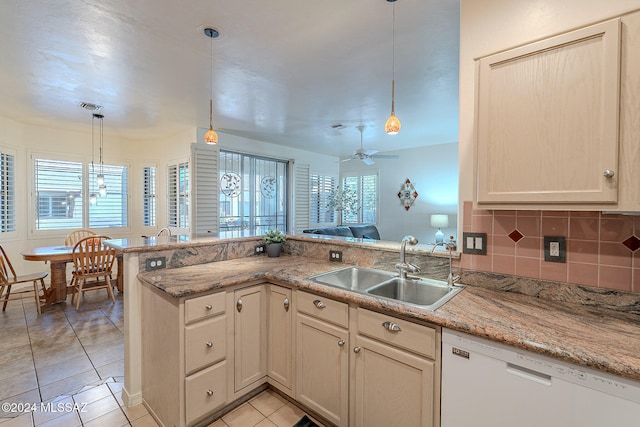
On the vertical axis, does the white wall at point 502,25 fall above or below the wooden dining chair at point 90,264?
above

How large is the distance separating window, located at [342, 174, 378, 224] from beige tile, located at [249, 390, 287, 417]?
5.30 meters

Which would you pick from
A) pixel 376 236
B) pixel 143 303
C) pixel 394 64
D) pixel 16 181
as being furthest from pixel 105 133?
pixel 376 236

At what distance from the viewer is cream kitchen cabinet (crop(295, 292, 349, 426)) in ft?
5.46

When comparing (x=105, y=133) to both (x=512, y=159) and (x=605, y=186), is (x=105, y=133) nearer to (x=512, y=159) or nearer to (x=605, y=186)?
(x=512, y=159)

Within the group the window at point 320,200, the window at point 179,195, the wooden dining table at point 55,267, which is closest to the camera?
the wooden dining table at point 55,267

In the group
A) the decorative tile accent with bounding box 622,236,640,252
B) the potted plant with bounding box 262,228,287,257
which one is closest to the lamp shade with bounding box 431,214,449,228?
the potted plant with bounding box 262,228,287,257

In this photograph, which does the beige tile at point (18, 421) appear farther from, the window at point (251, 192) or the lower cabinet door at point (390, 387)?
the window at point (251, 192)

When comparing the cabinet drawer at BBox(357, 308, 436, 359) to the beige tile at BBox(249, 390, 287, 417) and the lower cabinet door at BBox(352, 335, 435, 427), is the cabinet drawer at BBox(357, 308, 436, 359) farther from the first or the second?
the beige tile at BBox(249, 390, 287, 417)

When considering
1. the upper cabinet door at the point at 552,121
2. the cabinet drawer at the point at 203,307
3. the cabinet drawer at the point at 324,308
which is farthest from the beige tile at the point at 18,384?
the upper cabinet door at the point at 552,121

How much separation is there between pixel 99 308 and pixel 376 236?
4994mm

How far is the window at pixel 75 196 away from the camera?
4801 mm

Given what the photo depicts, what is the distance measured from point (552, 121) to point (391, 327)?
1.22 meters

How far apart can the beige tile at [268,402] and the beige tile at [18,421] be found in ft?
4.60

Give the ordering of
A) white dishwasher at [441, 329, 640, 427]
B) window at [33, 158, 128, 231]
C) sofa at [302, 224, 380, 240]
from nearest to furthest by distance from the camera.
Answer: white dishwasher at [441, 329, 640, 427] → window at [33, 158, 128, 231] → sofa at [302, 224, 380, 240]
